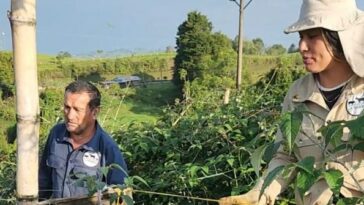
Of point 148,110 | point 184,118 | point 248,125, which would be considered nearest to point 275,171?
point 248,125

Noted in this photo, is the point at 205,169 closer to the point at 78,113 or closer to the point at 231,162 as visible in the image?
the point at 231,162

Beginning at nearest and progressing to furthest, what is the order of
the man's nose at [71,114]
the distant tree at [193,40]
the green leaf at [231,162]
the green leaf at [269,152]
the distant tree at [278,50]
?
the green leaf at [269,152]
the man's nose at [71,114]
the green leaf at [231,162]
the distant tree at [278,50]
the distant tree at [193,40]

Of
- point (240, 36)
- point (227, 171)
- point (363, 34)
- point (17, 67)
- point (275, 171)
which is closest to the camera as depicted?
point (275, 171)

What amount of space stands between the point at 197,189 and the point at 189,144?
2.26ft

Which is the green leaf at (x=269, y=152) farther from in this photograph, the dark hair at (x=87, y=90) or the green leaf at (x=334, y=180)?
the dark hair at (x=87, y=90)

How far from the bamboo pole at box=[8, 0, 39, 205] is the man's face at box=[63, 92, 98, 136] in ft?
3.44

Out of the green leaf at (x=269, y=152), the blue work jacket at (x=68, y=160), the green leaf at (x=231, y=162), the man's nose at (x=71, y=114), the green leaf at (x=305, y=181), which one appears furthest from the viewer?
the green leaf at (x=231, y=162)

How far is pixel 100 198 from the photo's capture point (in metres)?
2.20

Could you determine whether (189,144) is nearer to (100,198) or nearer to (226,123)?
(226,123)

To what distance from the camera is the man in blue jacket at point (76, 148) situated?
9.94 ft

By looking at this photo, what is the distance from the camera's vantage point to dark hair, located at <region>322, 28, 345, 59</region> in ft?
6.92

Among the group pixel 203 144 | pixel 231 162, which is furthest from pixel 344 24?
pixel 203 144

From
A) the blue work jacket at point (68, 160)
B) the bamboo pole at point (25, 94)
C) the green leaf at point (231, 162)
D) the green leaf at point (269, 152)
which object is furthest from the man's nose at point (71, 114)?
the green leaf at point (269, 152)

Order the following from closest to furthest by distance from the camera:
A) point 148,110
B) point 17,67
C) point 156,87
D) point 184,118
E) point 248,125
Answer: point 17,67, point 248,125, point 184,118, point 148,110, point 156,87
